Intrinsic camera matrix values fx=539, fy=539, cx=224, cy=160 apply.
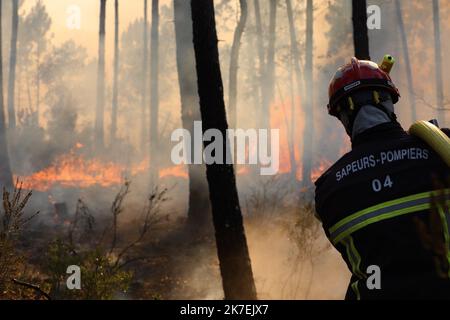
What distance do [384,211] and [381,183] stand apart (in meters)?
0.12

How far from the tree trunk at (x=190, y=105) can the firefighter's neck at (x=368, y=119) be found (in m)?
10.2

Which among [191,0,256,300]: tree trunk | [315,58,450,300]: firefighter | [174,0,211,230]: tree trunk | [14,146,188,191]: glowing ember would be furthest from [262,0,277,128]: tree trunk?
[315,58,450,300]: firefighter

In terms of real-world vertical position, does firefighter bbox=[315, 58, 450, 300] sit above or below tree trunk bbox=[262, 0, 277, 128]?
below

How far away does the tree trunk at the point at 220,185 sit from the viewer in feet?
19.9

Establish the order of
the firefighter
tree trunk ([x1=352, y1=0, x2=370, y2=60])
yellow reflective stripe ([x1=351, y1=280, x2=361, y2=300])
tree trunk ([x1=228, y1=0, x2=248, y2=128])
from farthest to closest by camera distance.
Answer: tree trunk ([x1=228, y1=0, x2=248, y2=128]), tree trunk ([x1=352, y1=0, x2=370, y2=60]), yellow reflective stripe ([x1=351, y1=280, x2=361, y2=300]), the firefighter

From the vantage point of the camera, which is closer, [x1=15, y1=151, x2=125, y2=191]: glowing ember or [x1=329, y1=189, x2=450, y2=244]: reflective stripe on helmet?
[x1=329, y1=189, x2=450, y2=244]: reflective stripe on helmet

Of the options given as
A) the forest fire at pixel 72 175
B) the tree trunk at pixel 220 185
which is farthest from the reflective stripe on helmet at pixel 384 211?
the forest fire at pixel 72 175

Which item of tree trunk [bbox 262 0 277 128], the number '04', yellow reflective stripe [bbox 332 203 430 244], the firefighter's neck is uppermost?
tree trunk [bbox 262 0 277 128]

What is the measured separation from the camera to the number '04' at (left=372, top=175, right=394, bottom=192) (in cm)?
214

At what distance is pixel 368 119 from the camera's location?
8.21 feet

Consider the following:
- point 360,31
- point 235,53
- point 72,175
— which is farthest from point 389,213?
point 72,175

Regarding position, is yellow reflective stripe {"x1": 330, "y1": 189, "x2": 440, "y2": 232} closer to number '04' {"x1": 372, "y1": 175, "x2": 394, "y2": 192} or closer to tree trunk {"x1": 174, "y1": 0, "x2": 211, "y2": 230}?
number '04' {"x1": 372, "y1": 175, "x2": 394, "y2": 192}

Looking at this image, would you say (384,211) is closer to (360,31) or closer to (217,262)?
(360,31)
